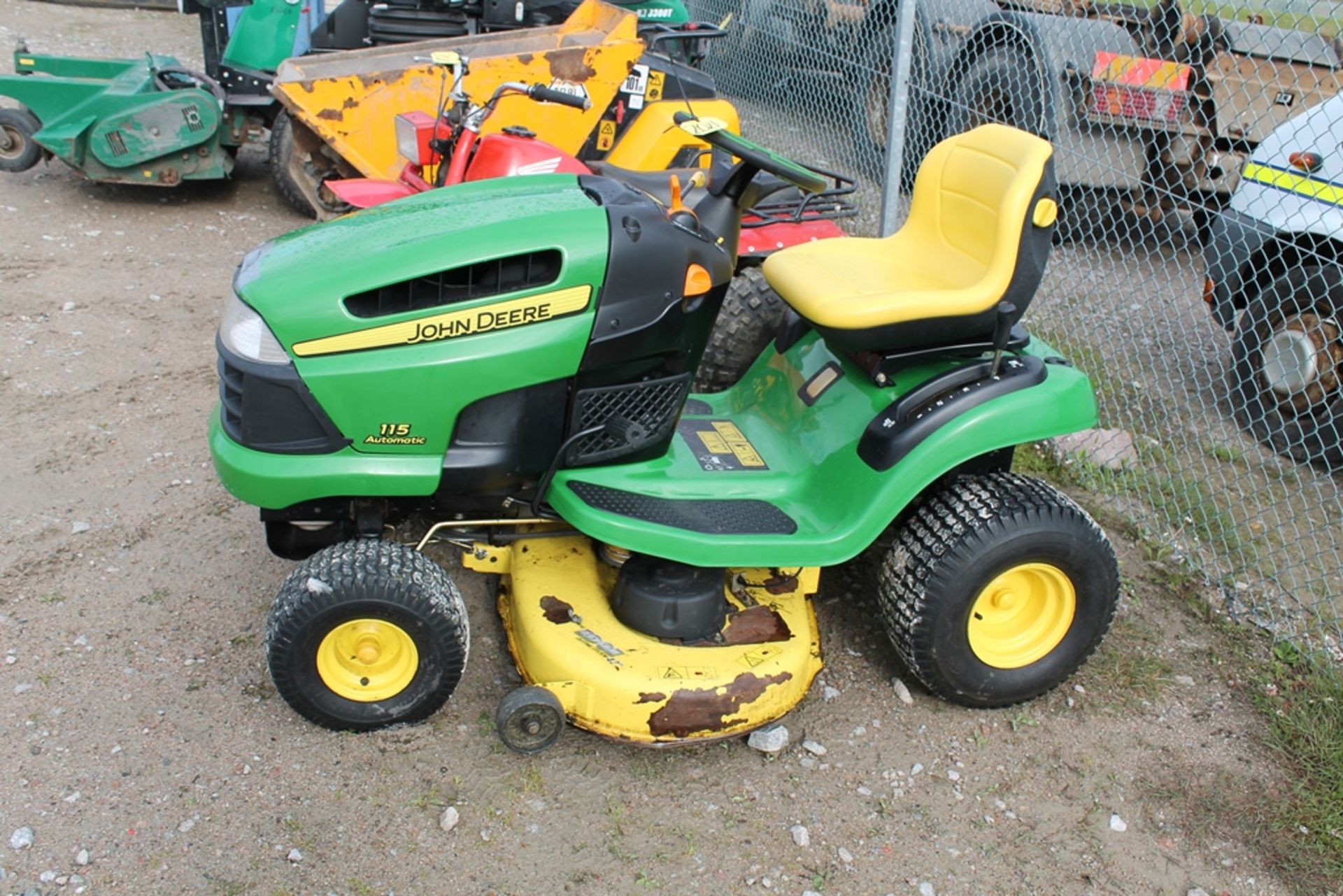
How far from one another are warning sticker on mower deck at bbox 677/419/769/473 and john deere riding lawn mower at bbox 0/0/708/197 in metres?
3.22

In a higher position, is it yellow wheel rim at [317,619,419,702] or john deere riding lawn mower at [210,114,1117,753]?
john deere riding lawn mower at [210,114,1117,753]

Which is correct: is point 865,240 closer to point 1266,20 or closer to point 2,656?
point 2,656

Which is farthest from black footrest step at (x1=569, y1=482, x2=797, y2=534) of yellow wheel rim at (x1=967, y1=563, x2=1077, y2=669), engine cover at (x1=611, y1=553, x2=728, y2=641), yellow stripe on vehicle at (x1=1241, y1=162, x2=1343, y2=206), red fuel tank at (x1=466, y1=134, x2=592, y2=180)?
yellow stripe on vehicle at (x1=1241, y1=162, x2=1343, y2=206)

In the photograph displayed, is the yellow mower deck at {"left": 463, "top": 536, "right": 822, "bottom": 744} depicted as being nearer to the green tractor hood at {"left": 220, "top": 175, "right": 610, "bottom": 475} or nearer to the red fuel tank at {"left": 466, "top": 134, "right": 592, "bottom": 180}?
the green tractor hood at {"left": 220, "top": 175, "right": 610, "bottom": 475}

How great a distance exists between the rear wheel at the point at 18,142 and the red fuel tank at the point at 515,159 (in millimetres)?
3437

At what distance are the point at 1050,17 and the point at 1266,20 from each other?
1.14 meters

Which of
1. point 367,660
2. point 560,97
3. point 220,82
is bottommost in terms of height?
point 220,82

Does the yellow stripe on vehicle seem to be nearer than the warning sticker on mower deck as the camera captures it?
No

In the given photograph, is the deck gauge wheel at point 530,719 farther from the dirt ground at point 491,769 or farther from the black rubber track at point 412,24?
the black rubber track at point 412,24

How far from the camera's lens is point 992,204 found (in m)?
2.83

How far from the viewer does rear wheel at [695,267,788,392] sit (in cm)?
352

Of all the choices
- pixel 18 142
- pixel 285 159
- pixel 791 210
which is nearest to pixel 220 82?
pixel 285 159

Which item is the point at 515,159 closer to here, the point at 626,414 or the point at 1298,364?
the point at 626,414

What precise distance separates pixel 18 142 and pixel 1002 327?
6.22m
